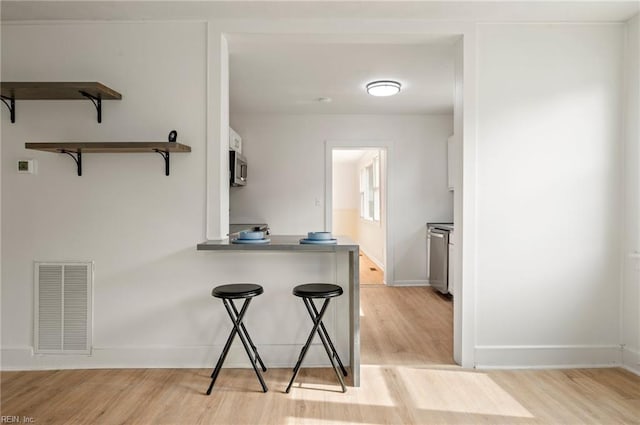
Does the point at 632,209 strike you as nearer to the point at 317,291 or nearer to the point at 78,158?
the point at 317,291

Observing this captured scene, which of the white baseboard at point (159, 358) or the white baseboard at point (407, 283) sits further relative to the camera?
the white baseboard at point (407, 283)

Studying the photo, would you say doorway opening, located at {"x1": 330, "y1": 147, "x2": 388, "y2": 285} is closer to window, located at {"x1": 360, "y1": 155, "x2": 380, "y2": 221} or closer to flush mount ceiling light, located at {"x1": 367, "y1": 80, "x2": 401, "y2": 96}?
window, located at {"x1": 360, "y1": 155, "x2": 380, "y2": 221}

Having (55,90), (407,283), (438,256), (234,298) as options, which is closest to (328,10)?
(55,90)

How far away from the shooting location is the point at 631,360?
108 inches

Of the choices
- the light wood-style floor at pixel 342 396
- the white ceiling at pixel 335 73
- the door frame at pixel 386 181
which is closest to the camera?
the light wood-style floor at pixel 342 396

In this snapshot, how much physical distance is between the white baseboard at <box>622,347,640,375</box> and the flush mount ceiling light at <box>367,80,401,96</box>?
295 centimetres

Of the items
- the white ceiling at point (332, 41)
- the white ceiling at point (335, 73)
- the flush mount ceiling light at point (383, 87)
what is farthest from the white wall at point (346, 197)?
the flush mount ceiling light at point (383, 87)

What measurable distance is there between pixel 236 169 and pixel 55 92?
213 cm

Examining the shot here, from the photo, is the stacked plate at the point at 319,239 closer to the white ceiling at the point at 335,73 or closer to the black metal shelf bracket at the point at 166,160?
the black metal shelf bracket at the point at 166,160

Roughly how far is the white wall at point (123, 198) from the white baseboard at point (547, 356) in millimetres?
1050

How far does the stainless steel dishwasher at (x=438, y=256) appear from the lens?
483cm

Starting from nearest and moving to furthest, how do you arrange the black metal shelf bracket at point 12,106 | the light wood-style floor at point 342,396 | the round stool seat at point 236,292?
the light wood-style floor at point 342,396 < the round stool seat at point 236,292 < the black metal shelf bracket at point 12,106

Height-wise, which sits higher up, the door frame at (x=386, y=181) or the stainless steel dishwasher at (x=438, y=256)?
the door frame at (x=386, y=181)

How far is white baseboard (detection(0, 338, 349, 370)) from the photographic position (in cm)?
274
